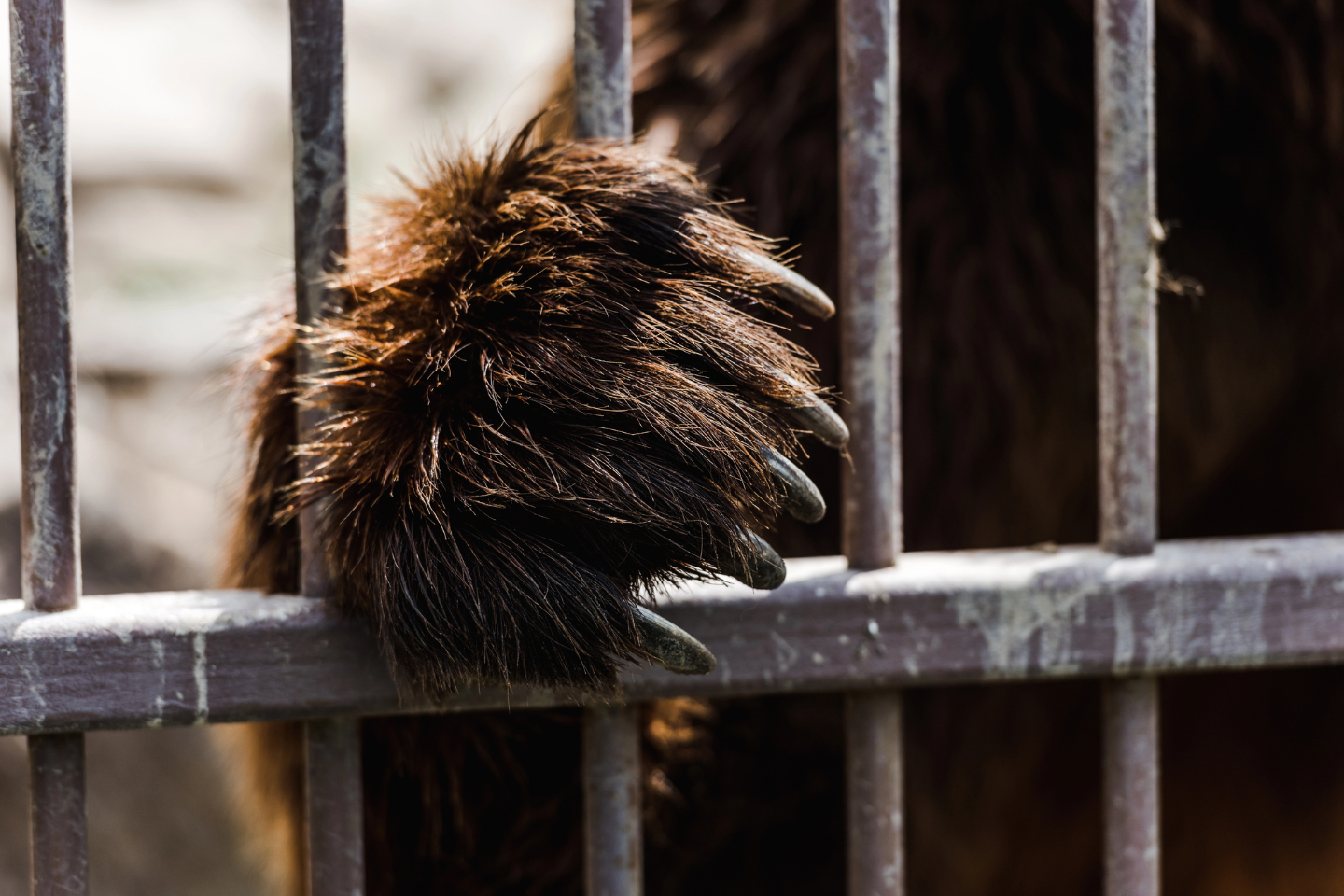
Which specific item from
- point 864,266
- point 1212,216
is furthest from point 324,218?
point 1212,216

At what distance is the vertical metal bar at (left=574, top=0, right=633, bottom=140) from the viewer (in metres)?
0.63

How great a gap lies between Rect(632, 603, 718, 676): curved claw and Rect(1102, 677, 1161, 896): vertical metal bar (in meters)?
0.31

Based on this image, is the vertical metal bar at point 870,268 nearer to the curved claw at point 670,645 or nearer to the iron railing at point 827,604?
the iron railing at point 827,604

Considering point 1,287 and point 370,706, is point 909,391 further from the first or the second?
point 1,287

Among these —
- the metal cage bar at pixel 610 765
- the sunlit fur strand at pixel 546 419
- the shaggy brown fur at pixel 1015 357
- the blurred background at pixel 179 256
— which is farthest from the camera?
the blurred background at pixel 179 256

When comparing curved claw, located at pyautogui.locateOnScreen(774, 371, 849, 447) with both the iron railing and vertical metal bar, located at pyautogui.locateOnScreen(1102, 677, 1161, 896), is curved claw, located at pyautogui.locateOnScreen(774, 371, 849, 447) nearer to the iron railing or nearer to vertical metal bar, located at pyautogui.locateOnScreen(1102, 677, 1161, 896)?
the iron railing

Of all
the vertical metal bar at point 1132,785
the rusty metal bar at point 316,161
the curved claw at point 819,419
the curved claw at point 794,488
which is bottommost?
the vertical metal bar at point 1132,785

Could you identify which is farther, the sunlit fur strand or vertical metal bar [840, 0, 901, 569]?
vertical metal bar [840, 0, 901, 569]

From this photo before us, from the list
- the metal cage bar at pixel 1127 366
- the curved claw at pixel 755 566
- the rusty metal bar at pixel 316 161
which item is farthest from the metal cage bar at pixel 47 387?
the metal cage bar at pixel 1127 366

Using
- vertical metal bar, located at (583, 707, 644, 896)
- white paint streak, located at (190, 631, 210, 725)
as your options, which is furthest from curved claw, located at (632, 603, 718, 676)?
white paint streak, located at (190, 631, 210, 725)

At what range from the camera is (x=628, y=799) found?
67 centimetres

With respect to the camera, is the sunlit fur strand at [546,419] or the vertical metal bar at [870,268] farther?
the vertical metal bar at [870,268]

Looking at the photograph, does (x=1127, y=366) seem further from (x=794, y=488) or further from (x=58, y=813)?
(x=58, y=813)

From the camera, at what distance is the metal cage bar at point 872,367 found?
0.66m
